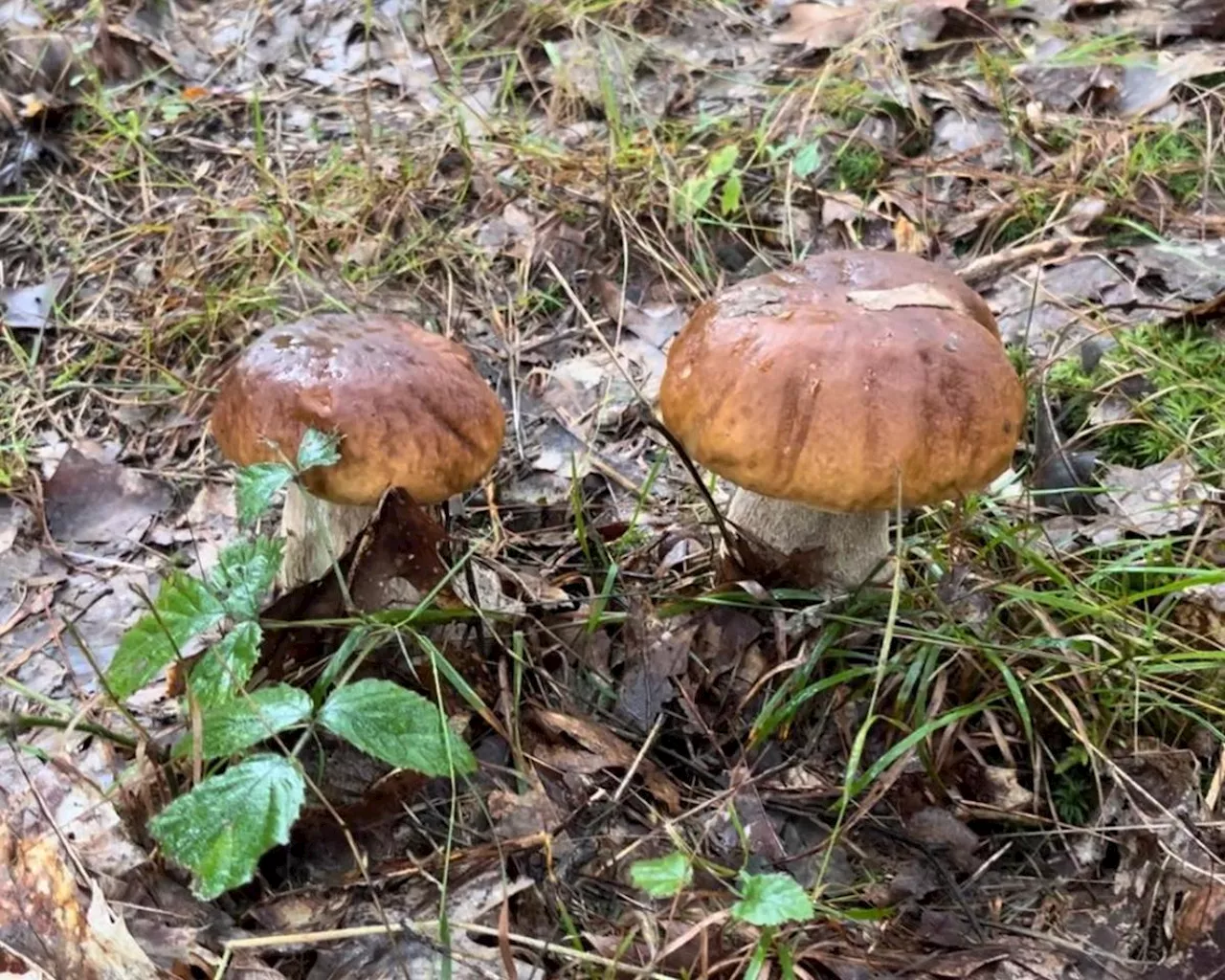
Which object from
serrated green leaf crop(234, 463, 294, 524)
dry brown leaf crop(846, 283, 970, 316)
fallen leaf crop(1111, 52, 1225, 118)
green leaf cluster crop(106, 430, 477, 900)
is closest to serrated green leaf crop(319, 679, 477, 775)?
green leaf cluster crop(106, 430, 477, 900)

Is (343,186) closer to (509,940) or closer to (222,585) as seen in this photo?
(222,585)

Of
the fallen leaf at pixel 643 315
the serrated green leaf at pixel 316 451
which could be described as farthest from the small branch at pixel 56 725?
the fallen leaf at pixel 643 315

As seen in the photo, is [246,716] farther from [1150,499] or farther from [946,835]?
[1150,499]

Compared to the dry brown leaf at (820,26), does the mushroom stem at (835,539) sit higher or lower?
lower

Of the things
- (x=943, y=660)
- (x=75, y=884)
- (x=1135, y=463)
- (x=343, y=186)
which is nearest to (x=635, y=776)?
(x=943, y=660)

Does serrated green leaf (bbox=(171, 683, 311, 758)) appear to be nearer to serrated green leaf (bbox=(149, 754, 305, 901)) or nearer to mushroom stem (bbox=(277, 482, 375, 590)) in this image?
serrated green leaf (bbox=(149, 754, 305, 901))

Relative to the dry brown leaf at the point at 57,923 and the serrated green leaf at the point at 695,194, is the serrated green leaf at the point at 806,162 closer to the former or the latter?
the serrated green leaf at the point at 695,194

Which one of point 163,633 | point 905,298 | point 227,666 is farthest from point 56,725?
point 905,298
